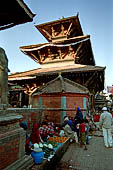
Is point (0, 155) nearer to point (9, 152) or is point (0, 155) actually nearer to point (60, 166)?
point (9, 152)

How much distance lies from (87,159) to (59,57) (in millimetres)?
10172

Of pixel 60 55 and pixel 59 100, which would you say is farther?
pixel 60 55

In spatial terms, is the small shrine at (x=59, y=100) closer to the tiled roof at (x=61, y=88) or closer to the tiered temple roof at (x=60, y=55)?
the tiled roof at (x=61, y=88)

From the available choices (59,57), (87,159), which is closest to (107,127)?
(87,159)

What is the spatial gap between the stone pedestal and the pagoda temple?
7475 mm

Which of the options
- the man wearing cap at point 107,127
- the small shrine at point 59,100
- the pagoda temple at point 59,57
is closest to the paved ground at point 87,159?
the man wearing cap at point 107,127

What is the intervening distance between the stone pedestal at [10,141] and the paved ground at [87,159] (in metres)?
1.61

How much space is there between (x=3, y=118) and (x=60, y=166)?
250 centimetres

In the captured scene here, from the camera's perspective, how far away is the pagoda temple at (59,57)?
35.8 feet

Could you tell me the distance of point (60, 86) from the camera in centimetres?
862

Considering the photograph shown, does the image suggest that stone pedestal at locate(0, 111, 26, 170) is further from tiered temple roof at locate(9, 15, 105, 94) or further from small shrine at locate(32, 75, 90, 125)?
tiered temple roof at locate(9, 15, 105, 94)

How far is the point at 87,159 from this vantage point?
450 cm

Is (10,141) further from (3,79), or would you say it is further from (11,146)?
(3,79)

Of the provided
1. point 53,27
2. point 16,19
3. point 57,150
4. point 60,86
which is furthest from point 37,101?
point 53,27
